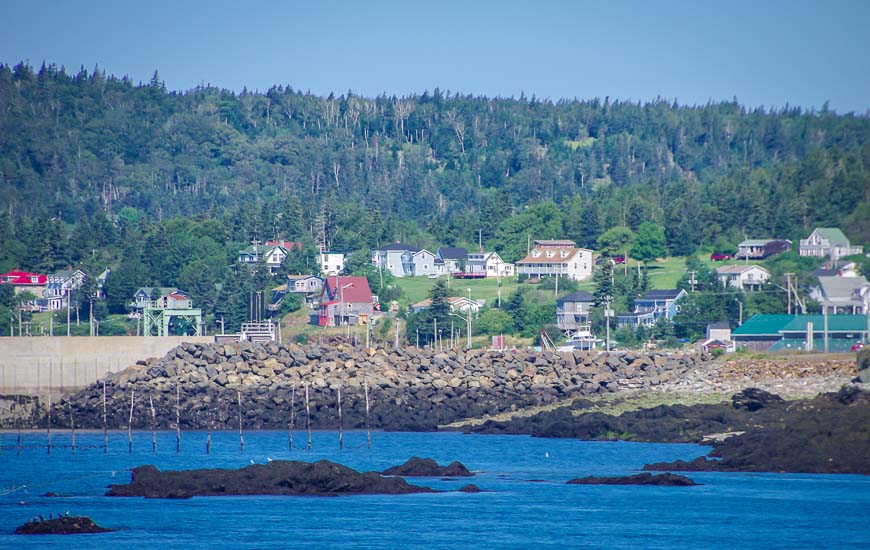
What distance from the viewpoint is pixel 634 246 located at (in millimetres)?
118250

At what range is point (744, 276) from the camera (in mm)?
97750

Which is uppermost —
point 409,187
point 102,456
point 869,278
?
point 409,187

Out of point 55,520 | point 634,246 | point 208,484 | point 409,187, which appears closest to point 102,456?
point 208,484

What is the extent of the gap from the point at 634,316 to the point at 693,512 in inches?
2154

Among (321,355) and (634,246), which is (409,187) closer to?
(634,246)

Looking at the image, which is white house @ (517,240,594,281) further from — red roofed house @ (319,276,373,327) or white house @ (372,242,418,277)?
red roofed house @ (319,276,373,327)

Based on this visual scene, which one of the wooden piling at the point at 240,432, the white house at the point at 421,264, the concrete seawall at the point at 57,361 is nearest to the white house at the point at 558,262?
the white house at the point at 421,264

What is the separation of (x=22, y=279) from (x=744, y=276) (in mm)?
61375

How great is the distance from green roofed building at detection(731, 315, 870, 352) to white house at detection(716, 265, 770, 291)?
19094 mm

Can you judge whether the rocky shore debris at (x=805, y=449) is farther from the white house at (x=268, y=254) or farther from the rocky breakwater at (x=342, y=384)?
the white house at (x=268, y=254)

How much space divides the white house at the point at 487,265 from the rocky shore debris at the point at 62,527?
286 ft

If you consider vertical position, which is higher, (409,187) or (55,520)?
(409,187)

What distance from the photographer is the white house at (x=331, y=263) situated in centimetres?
12425

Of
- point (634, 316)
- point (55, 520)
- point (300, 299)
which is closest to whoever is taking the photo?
point (55, 520)
